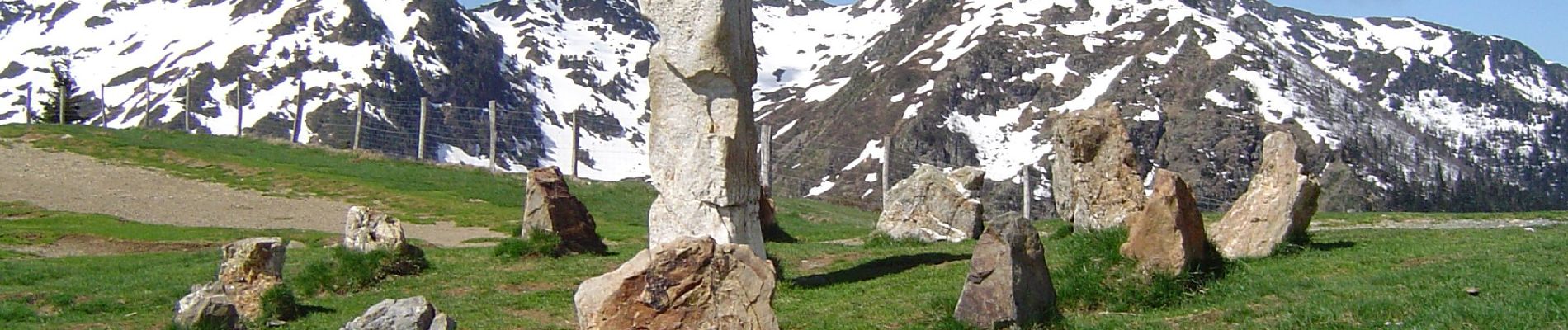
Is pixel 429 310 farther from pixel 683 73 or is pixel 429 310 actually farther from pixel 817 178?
pixel 817 178

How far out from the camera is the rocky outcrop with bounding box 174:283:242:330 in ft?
51.4

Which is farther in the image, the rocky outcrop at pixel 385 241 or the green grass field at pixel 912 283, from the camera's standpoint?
the rocky outcrop at pixel 385 241

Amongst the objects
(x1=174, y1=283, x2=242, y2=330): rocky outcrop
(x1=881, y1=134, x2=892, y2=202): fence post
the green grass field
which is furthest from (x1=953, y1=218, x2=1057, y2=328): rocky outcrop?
(x1=881, y1=134, x2=892, y2=202): fence post

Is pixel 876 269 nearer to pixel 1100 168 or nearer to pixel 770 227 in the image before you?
pixel 1100 168

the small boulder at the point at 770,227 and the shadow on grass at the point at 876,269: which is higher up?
the small boulder at the point at 770,227

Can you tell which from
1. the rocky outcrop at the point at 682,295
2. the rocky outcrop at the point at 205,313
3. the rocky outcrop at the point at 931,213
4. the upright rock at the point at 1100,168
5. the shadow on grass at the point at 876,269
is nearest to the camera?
the rocky outcrop at the point at 682,295

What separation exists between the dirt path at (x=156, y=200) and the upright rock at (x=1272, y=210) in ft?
56.0

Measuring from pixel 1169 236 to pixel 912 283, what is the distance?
418 centimetres

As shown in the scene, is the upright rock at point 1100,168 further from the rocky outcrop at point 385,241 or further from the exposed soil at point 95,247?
the exposed soil at point 95,247

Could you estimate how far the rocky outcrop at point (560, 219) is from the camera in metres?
23.3

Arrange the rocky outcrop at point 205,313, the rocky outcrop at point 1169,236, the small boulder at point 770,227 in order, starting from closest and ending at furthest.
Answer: the rocky outcrop at point 1169,236 < the rocky outcrop at point 205,313 < the small boulder at point 770,227

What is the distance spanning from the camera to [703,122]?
18812mm

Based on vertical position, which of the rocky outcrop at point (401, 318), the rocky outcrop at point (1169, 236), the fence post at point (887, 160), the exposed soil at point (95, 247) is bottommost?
the exposed soil at point (95, 247)

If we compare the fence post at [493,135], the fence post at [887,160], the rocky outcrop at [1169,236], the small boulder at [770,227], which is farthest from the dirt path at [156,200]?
the rocky outcrop at [1169,236]
